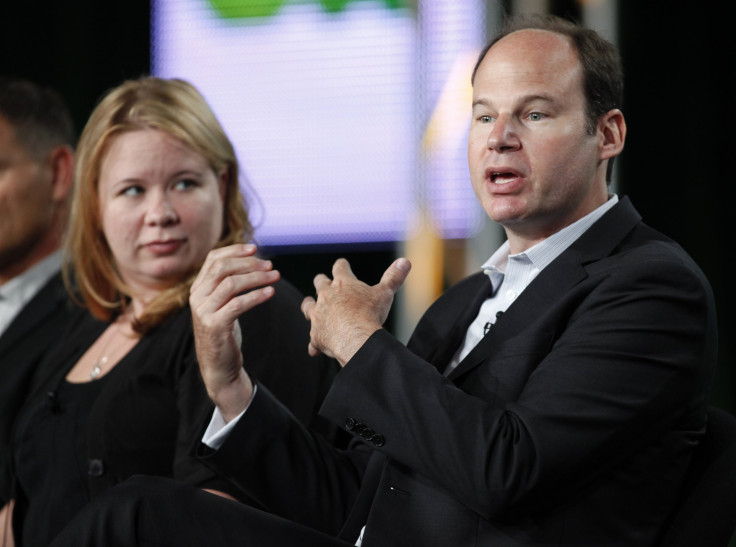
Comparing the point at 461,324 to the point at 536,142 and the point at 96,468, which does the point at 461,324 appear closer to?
the point at 536,142

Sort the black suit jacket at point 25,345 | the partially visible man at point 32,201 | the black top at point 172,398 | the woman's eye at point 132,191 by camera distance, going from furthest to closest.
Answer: the partially visible man at point 32,201, the black suit jacket at point 25,345, the woman's eye at point 132,191, the black top at point 172,398

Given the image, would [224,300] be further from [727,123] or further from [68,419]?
[727,123]

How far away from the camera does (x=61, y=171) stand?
125 inches

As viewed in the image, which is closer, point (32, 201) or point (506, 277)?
point (506, 277)

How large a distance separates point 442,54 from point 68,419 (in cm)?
271

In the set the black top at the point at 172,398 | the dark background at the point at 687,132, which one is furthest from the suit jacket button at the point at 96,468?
the dark background at the point at 687,132

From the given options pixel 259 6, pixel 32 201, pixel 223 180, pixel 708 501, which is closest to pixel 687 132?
pixel 259 6

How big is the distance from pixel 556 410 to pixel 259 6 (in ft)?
12.1

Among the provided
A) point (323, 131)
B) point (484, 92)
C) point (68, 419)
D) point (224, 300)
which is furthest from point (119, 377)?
point (323, 131)

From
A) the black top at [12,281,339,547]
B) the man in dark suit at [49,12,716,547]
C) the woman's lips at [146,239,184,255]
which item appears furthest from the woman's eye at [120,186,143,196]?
the man in dark suit at [49,12,716,547]

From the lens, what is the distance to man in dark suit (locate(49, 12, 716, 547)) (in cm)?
144

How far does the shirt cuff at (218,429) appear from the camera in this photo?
1808 millimetres

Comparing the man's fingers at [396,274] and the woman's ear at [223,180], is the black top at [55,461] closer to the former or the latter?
the woman's ear at [223,180]

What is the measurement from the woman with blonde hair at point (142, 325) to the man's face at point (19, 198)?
627 mm
